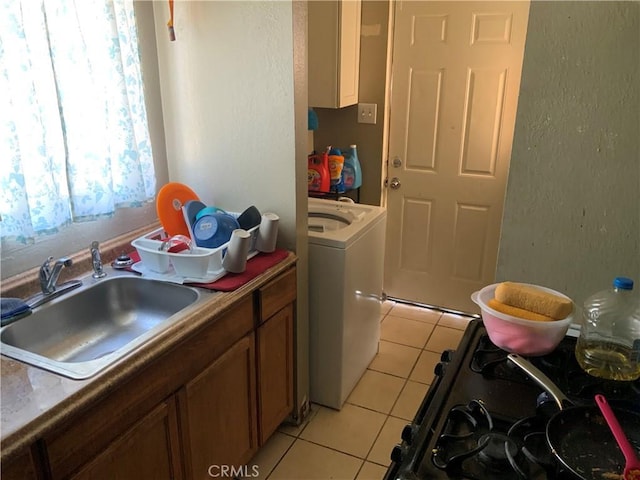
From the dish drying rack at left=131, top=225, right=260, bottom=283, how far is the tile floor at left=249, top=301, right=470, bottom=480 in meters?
0.89

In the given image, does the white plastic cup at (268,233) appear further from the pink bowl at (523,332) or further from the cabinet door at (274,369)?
the pink bowl at (523,332)

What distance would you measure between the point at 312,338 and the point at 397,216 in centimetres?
129

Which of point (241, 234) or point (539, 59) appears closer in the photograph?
point (539, 59)

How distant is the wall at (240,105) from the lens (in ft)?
6.40

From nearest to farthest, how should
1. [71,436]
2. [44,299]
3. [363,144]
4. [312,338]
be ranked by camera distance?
1. [71,436]
2. [44,299]
3. [312,338]
4. [363,144]

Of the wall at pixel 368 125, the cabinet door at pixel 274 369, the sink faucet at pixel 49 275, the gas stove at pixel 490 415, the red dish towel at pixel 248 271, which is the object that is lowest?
the cabinet door at pixel 274 369

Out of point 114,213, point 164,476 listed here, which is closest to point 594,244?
point 164,476

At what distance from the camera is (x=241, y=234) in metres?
1.80

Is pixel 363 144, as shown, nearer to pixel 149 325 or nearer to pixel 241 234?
pixel 241 234

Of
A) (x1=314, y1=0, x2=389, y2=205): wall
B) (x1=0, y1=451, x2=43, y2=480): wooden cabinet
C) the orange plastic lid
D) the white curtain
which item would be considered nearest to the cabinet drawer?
the orange plastic lid

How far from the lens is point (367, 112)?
328 centimetres

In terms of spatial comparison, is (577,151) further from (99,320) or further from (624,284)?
(99,320)

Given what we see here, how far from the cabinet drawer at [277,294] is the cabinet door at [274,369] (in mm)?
35

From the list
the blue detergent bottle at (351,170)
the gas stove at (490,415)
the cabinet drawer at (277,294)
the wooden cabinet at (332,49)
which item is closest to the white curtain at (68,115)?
the cabinet drawer at (277,294)
